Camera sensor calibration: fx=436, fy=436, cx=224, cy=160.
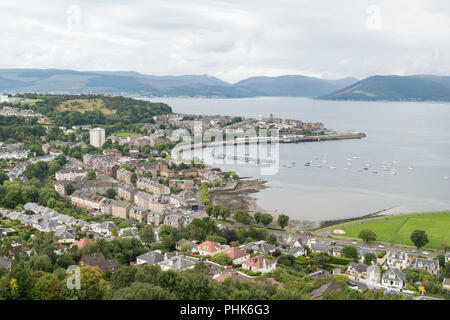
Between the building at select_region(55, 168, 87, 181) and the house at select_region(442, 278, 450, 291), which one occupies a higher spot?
the building at select_region(55, 168, 87, 181)

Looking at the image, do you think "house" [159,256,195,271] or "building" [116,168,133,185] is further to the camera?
"building" [116,168,133,185]

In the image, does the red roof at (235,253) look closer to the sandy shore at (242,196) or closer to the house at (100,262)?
the house at (100,262)

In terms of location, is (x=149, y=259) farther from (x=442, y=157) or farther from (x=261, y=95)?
(x=261, y=95)

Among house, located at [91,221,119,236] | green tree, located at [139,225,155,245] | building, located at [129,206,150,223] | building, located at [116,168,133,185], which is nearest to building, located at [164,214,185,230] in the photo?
building, located at [129,206,150,223]

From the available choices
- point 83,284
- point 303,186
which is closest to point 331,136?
point 303,186

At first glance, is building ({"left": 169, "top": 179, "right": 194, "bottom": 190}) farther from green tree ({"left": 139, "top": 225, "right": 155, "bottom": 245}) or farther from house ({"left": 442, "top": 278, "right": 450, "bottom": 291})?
house ({"left": 442, "top": 278, "right": 450, "bottom": 291})

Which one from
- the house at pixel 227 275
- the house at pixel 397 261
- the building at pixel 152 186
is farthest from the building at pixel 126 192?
the house at pixel 397 261
